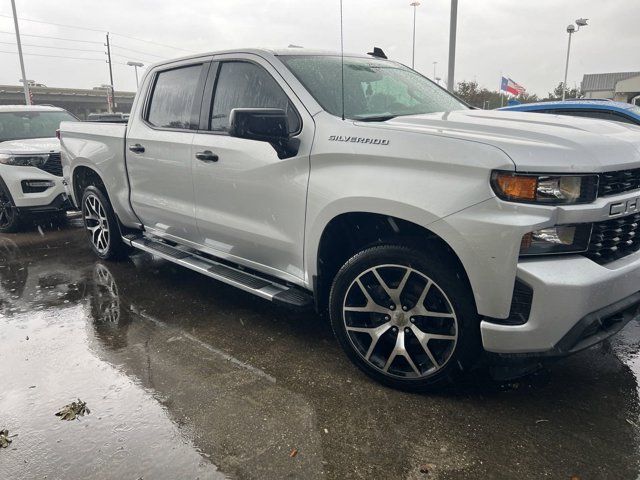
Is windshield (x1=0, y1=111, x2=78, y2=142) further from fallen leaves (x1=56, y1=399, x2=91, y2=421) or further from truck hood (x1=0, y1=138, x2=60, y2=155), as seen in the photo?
fallen leaves (x1=56, y1=399, x2=91, y2=421)

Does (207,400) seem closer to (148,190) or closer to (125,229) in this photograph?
(148,190)

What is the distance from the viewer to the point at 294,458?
238 cm

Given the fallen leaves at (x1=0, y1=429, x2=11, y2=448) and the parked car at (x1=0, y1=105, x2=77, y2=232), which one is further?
the parked car at (x1=0, y1=105, x2=77, y2=232)

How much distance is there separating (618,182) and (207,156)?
262 centimetres

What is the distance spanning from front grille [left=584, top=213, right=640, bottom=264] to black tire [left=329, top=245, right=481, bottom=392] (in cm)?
63

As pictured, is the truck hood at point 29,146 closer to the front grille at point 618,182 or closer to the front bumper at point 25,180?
the front bumper at point 25,180

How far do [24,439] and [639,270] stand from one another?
323 cm

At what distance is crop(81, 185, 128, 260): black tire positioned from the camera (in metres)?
5.30

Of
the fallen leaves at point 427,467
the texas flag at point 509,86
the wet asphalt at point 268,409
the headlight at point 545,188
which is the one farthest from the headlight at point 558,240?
the texas flag at point 509,86

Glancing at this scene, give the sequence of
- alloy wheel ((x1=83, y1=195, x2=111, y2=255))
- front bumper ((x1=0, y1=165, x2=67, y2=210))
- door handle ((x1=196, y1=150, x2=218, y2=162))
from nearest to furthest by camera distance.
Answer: door handle ((x1=196, y1=150, x2=218, y2=162)), alloy wheel ((x1=83, y1=195, x2=111, y2=255)), front bumper ((x1=0, y1=165, x2=67, y2=210))

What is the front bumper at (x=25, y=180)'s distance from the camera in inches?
275

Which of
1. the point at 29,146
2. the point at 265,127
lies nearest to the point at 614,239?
the point at 265,127

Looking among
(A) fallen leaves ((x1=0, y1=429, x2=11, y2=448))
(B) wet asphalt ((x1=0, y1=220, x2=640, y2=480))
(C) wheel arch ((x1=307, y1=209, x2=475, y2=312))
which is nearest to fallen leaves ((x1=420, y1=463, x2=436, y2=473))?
(B) wet asphalt ((x1=0, y1=220, x2=640, y2=480))

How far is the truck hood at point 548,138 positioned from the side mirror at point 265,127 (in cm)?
61
